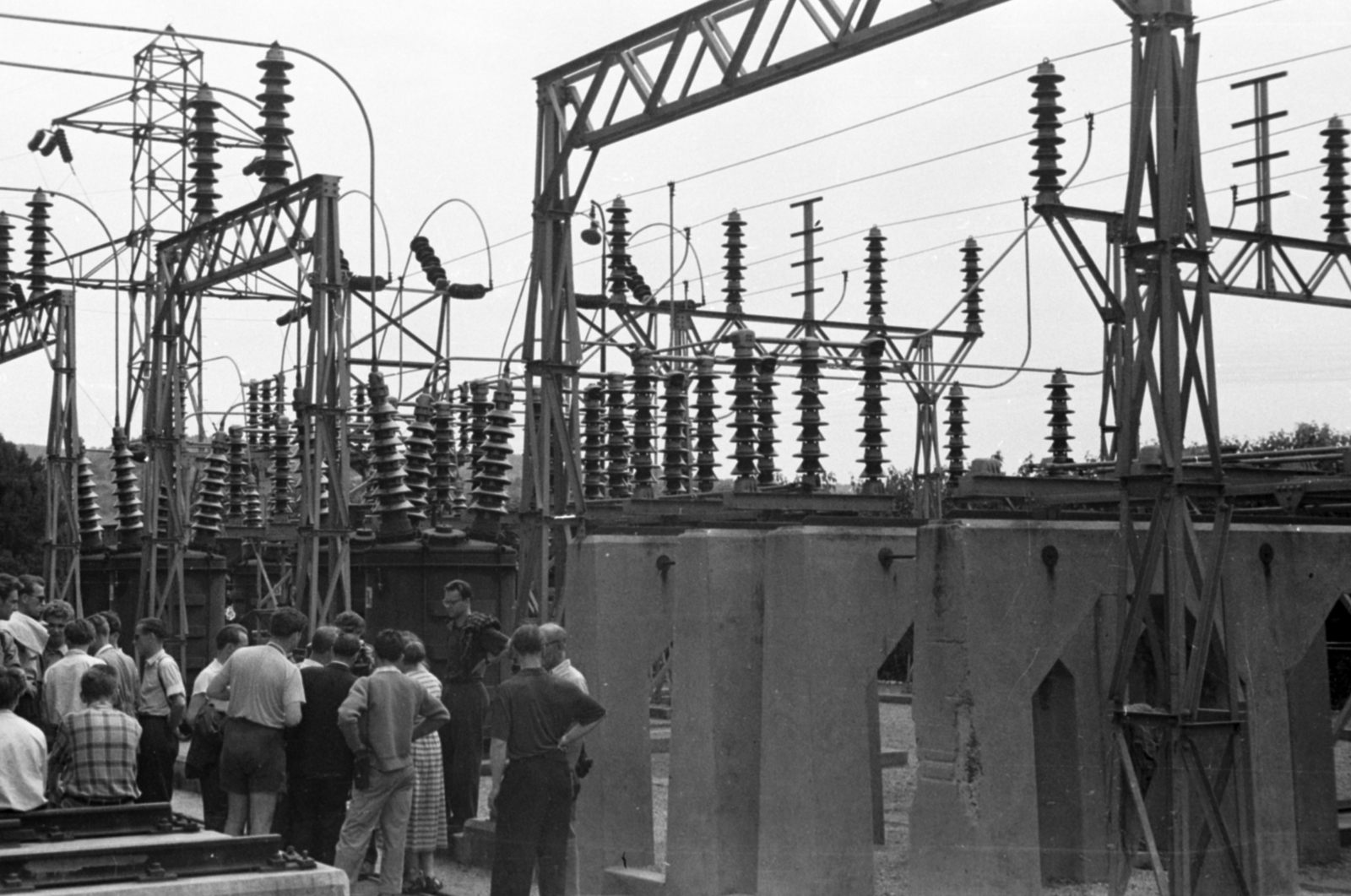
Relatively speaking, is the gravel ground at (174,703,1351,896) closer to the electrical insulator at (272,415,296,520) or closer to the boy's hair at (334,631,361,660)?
the boy's hair at (334,631,361,660)

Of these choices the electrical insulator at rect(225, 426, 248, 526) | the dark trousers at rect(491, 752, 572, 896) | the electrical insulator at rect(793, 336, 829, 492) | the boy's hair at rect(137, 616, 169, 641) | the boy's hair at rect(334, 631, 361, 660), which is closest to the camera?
the dark trousers at rect(491, 752, 572, 896)

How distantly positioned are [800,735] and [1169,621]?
2230mm

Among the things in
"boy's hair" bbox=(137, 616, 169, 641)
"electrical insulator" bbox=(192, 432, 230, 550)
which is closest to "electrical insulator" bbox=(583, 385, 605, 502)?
"electrical insulator" bbox=(192, 432, 230, 550)

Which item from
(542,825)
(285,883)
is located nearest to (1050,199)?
(542,825)

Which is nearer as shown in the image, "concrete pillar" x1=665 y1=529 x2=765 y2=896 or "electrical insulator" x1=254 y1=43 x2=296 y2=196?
"concrete pillar" x1=665 y1=529 x2=765 y2=896

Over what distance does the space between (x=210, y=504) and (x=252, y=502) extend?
9.07m

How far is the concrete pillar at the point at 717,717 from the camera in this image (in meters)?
10.7

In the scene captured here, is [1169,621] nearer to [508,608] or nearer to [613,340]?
[508,608]

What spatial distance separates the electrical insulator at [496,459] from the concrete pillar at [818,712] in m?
6.90

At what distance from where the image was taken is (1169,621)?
9.25 metres

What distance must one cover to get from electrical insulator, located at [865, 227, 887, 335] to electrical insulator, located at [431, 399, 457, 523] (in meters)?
6.66

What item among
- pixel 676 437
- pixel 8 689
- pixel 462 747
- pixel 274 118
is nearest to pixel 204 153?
pixel 274 118

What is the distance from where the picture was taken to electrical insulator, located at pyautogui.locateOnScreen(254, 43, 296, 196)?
1866cm

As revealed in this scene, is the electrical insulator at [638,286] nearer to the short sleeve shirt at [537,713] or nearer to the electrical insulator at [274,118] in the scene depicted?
the electrical insulator at [274,118]
